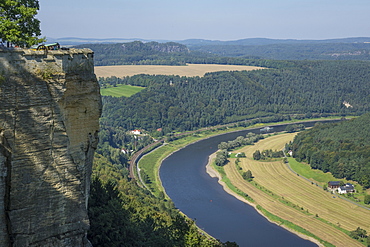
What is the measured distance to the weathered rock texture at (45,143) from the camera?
36.8 feet

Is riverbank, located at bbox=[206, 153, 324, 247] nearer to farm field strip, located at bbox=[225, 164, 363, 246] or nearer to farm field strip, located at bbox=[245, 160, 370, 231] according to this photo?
farm field strip, located at bbox=[225, 164, 363, 246]

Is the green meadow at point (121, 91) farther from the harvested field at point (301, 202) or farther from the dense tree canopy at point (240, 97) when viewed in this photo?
the harvested field at point (301, 202)

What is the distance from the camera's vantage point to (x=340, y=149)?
239 ft

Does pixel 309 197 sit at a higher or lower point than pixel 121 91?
lower

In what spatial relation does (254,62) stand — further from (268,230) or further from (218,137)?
(268,230)

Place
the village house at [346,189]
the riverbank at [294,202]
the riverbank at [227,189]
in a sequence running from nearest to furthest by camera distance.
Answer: the riverbank at [227,189] < the riverbank at [294,202] < the village house at [346,189]

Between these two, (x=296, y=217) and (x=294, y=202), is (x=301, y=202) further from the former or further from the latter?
(x=296, y=217)

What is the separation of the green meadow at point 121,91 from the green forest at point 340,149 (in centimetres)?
5208

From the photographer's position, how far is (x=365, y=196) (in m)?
54.8

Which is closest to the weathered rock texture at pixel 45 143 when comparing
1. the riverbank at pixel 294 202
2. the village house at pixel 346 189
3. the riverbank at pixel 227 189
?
the riverbank at pixel 227 189

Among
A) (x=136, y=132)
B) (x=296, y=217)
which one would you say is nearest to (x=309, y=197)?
(x=296, y=217)

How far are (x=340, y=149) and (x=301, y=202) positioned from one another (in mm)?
23523

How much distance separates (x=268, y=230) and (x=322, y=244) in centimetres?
589

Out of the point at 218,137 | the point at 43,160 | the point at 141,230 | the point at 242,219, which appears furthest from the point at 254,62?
the point at 43,160
